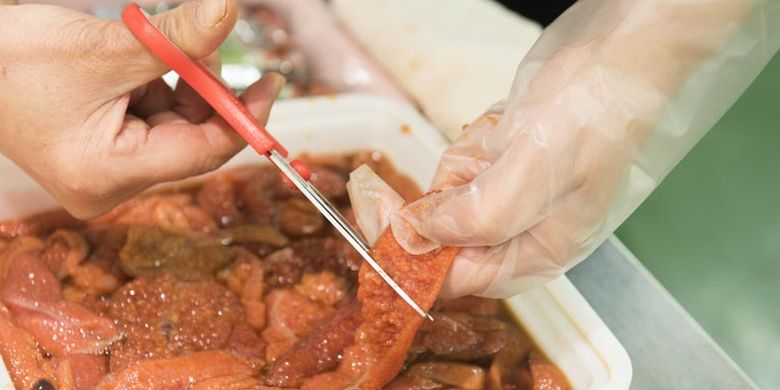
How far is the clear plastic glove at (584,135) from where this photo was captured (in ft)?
4.32

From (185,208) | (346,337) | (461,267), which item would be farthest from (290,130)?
(461,267)

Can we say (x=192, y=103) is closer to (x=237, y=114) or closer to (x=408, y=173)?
(x=237, y=114)

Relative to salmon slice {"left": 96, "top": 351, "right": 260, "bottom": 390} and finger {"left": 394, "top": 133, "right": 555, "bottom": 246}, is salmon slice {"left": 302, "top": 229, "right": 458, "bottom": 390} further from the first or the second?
salmon slice {"left": 96, "top": 351, "right": 260, "bottom": 390}

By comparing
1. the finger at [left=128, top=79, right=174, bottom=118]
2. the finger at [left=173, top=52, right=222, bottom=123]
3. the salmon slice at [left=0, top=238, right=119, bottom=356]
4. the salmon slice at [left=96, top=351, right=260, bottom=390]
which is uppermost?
the finger at [left=128, top=79, right=174, bottom=118]

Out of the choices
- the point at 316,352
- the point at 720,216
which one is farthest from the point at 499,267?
the point at 720,216

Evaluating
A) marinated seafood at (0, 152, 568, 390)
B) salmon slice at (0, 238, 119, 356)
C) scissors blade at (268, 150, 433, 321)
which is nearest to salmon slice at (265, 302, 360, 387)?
marinated seafood at (0, 152, 568, 390)

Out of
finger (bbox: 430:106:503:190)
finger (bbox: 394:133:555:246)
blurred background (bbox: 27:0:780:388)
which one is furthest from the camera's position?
blurred background (bbox: 27:0:780:388)

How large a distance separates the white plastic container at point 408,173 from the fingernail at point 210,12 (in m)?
0.67

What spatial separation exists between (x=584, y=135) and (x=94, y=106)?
828 mm

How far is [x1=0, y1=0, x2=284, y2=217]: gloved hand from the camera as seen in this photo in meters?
1.39

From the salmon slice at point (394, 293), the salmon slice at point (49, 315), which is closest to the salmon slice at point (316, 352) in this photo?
the salmon slice at point (394, 293)

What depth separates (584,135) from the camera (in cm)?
133

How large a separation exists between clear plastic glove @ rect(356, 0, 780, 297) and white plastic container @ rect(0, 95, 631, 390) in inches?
8.1

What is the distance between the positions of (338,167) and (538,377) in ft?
2.53
